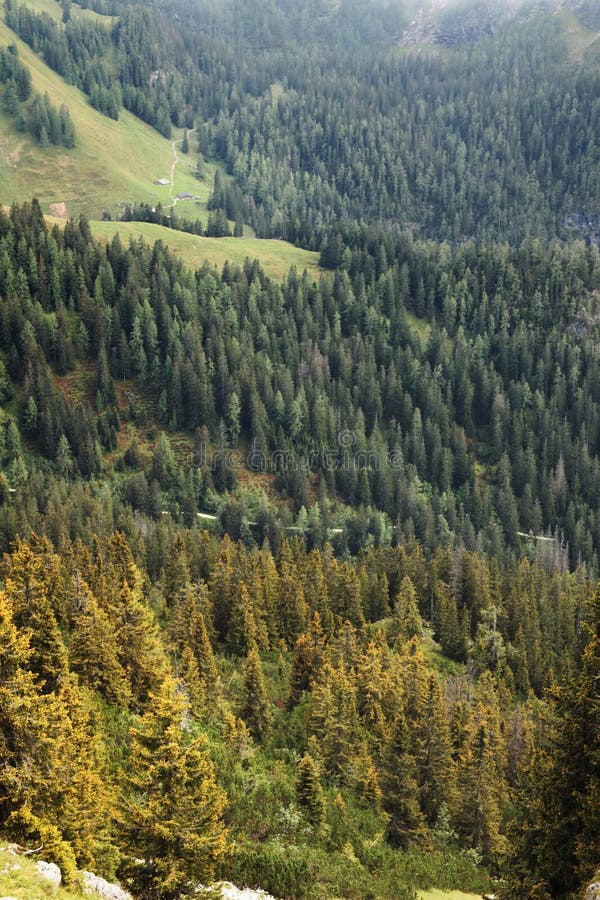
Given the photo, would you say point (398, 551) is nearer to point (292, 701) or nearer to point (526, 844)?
point (292, 701)

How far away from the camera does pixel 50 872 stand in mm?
31406

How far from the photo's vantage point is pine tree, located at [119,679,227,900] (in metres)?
35.7

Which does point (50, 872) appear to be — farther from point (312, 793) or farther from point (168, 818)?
point (312, 793)

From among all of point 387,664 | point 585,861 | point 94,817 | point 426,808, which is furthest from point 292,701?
point 585,861

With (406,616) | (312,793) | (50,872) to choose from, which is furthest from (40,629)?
(406,616)

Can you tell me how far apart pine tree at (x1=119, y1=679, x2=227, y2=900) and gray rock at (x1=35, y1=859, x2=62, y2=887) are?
439cm

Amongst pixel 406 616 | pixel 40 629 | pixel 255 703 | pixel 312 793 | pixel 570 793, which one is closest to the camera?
pixel 570 793

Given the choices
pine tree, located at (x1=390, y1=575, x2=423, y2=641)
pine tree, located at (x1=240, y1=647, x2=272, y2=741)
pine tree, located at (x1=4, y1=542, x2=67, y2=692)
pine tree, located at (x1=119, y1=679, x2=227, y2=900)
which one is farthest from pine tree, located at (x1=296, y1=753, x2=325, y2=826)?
pine tree, located at (x1=390, y1=575, x2=423, y2=641)

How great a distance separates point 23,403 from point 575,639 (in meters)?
132

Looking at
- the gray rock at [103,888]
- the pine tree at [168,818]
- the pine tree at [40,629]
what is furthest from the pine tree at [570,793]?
the pine tree at [40,629]

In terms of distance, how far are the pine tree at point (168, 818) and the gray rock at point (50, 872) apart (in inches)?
173

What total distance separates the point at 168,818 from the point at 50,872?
19.7ft

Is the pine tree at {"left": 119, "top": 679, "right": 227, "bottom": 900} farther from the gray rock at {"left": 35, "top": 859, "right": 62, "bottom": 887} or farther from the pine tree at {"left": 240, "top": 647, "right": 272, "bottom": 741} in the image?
the pine tree at {"left": 240, "top": 647, "right": 272, "bottom": 741}

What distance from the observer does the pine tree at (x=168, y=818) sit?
1404 inches
